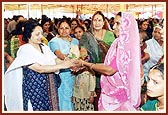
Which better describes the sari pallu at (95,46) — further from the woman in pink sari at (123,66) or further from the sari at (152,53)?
the sari at (152,53)

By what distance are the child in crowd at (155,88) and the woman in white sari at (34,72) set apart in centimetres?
52

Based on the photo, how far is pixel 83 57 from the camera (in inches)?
351

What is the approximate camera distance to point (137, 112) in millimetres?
8953

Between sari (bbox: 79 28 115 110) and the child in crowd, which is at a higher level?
sari (bbox: 79 28 115 110)

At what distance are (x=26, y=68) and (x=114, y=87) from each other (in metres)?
0.57

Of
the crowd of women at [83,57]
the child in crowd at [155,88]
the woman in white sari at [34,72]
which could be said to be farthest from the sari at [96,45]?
the child in crowd at [155,88]

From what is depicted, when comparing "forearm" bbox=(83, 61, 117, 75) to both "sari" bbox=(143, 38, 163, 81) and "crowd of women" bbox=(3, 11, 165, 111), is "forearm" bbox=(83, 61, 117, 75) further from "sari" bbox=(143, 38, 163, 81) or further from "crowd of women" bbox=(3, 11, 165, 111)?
"sari" bbox=(143, 38, 163, 81)

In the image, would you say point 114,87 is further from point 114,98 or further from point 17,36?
point 17,36

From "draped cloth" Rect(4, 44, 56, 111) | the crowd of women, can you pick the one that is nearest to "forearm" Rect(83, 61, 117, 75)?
the crowd of women

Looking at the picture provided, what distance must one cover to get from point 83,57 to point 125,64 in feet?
0.88

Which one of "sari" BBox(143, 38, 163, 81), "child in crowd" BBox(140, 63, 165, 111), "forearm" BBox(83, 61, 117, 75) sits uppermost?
"sari" BBox(143, 38, 163, 81)

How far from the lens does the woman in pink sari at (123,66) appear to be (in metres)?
8.91

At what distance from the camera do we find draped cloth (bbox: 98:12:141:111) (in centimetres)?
→ 891

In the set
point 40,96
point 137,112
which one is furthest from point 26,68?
point 137,112
